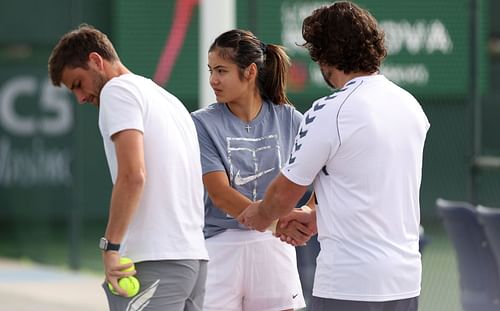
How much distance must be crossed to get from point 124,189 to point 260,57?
116 centimetres

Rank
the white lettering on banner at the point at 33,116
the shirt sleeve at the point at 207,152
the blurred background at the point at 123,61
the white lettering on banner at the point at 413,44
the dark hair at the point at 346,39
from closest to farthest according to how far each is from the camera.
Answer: the dark hair at the point at 346,39, the shirt sleeve at the point at 207,152, the blurred background at the point at 123,61, the white lettering on banner at the point at 413,44, the white lettering on banner at the point at 33,116

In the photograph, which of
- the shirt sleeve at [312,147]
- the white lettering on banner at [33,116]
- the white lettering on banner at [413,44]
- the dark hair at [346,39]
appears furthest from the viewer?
the white lettering on banner at [33,116]

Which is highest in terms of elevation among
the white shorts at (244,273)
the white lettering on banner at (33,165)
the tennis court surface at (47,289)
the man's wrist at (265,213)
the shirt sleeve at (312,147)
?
the shirt sleeve at (312,147)

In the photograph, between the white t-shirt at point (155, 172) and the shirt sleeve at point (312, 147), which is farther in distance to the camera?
the white t-shirt at point (155, 172)

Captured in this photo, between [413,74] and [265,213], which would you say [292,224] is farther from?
[413,74]

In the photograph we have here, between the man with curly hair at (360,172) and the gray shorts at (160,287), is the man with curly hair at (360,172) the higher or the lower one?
the higher one

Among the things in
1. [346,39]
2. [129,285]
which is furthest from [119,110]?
[346,39]

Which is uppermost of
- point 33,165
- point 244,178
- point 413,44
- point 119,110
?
point 119,110

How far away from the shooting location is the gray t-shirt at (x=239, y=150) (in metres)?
5.07

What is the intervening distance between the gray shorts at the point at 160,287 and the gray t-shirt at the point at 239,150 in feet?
2.17

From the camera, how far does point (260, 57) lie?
5.20 meters

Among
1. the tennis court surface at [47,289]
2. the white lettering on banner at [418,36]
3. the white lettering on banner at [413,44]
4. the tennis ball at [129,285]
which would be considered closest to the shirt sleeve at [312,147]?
the tennis ball at [129,285]

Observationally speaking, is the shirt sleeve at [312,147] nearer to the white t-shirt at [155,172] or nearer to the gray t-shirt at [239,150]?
the white t-shirt at [155,172]

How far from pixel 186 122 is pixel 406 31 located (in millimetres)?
8929
